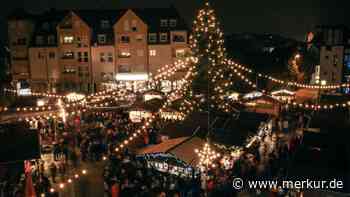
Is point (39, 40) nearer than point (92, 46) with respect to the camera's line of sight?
No

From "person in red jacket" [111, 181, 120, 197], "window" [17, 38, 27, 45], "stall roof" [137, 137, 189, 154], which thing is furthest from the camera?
"window" [17, 38, 27, 45]

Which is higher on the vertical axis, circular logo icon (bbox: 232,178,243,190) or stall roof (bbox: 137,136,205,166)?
stall roof (bbox: 137,136,205,166)

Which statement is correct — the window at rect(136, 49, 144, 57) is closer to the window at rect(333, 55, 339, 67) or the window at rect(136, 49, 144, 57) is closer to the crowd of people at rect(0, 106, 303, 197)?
the crowd of people at rect(0, 106, 303, 197)

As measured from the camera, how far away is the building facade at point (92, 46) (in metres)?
36.0

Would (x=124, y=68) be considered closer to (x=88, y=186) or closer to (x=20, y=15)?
(x=20, y=15)

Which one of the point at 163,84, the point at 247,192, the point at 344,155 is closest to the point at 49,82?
the point at 163,84

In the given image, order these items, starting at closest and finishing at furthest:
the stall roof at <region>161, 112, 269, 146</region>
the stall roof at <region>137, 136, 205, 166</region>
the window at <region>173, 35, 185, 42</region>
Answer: the stall roof at <region>137, 136, 205, 166</region> → the stall roof at <region>161, 112, 269, 146</region> → the window at <region>173, 35, 185, 42</region>

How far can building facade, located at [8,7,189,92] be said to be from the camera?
36031mm

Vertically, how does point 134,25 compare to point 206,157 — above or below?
above

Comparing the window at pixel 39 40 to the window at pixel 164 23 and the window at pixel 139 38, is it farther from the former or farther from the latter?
the window at pixel 164 23

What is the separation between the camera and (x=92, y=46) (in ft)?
120

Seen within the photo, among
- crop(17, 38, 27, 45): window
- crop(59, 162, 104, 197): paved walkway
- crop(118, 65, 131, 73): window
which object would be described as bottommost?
crop(59, 162, 104, 197): paved walkway

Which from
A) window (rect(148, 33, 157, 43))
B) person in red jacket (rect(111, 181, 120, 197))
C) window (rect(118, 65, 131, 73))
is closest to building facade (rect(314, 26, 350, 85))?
window (rect(148, 33, 157, 43))

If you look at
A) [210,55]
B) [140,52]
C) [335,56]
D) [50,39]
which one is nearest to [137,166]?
[210,55]
